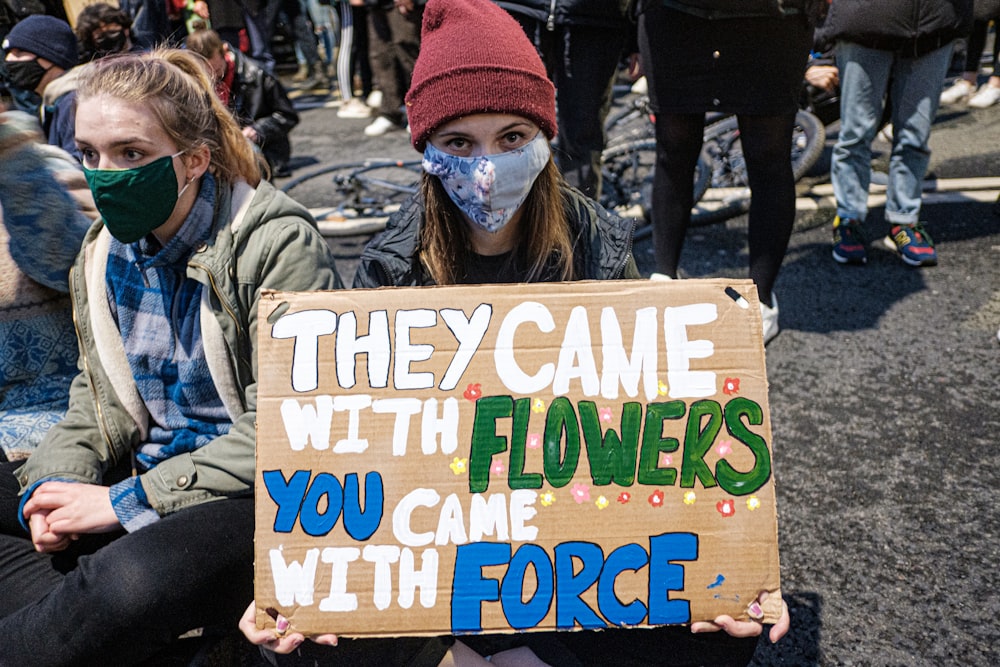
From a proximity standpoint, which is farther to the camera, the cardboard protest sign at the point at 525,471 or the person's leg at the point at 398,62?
the person's leg at the point at 398,62

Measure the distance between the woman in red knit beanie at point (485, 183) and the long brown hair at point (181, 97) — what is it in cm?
40

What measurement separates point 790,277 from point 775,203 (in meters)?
0.86

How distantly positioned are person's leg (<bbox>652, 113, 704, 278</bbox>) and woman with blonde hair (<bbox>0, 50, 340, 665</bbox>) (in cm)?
167

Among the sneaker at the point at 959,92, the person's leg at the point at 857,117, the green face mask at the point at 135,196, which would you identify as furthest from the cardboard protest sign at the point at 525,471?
the sneaker at the point at 959,92

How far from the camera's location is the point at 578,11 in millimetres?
3096

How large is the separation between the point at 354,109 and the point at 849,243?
20.1ft

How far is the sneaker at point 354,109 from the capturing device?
27.0 ft

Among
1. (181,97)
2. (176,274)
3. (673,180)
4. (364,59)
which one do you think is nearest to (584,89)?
(673,180)

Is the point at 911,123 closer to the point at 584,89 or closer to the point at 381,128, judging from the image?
the point at 584,89

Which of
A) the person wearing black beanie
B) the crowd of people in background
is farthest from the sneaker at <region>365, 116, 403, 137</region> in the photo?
the crowd of people in background

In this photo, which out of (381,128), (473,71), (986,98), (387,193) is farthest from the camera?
(381,128)

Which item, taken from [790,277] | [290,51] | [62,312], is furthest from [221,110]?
[290,51]

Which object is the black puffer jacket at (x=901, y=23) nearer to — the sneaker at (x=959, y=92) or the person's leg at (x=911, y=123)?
the person's leg at (x=911, y=123)

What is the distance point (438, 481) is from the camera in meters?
1.37
